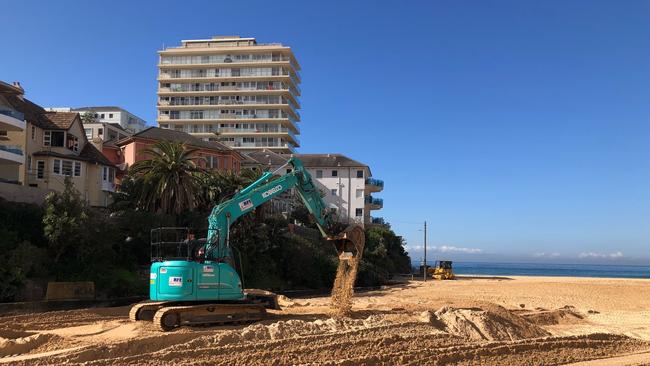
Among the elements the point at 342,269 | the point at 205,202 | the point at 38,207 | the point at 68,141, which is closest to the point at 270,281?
the point at 205,202

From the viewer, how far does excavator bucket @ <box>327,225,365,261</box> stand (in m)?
19.8

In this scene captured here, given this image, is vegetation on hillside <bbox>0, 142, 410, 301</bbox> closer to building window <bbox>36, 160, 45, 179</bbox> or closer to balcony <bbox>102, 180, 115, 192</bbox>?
building window <bbox>36, 160, 45, 179</bbox>

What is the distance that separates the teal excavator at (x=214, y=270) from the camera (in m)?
17.3

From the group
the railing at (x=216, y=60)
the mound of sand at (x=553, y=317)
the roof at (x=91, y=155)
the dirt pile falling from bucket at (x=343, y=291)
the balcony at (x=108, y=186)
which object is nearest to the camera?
the dirt pile falling from bucket at (x=343, y=291)

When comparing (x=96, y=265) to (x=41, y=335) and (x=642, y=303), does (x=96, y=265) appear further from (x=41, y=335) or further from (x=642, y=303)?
(x=642, y=303)

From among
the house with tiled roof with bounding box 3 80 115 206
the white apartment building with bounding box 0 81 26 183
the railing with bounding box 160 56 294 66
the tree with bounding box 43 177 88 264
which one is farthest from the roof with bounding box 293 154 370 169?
the tree with bounding box 43 177 88 264

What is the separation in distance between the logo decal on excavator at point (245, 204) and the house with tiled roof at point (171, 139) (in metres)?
34.9

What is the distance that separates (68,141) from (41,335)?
33831 millimetres

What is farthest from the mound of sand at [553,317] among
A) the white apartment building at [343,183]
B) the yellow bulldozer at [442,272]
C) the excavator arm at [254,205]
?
the white apartment building at [343,183]

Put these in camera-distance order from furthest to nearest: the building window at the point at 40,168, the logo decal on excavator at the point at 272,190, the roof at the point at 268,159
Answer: the roof at the point at 268,159
the building window at the point at 40,168
the logo decal on excavator at the point at 272,190

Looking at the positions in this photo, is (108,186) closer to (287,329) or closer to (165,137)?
(165,137)

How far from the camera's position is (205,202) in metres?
42.8

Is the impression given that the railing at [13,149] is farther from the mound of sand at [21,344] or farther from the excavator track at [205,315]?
the excavator track at [205,315]

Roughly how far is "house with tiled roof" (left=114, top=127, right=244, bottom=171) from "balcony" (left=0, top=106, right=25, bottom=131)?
13.2 meters
